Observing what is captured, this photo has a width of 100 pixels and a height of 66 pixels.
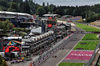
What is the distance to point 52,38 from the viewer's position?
349ft

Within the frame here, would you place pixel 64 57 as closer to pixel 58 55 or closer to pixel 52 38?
pixel 58 55

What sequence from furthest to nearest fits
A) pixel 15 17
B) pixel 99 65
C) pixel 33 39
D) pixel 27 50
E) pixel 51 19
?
pixel 15 17 → pixel 51 19 → pixel 33 39 → pixel 27 50 → pixel 99 65

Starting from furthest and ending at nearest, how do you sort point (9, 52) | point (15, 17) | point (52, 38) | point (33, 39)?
point (15, 17), point (52, 38), point (33, 39), point (9, 52)

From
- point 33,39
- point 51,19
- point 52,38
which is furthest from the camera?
point 51,19

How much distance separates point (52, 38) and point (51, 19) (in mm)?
53198

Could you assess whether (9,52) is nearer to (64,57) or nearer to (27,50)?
(27,50)

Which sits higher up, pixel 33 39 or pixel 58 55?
pixel 33 39

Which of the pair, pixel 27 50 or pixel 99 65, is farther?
pixel 27 50

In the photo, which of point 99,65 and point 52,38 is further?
point 52,38

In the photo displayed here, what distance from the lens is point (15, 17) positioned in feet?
572

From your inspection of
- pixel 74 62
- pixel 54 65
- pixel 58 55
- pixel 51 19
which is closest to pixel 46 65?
pixel 54 65

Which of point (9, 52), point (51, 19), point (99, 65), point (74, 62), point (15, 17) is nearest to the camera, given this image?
point (99, 65)

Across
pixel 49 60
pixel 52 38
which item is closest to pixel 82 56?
pixel 49 60

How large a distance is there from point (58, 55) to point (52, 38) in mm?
31490
